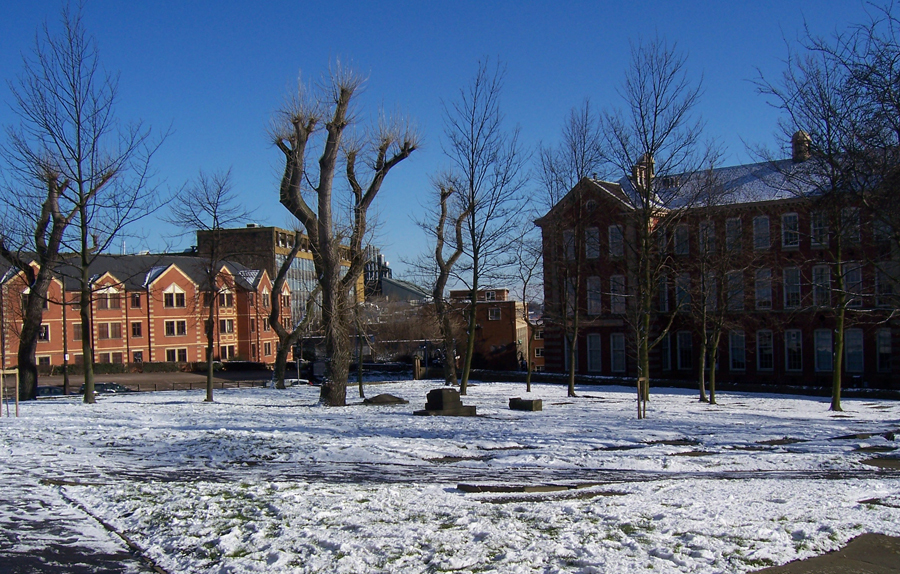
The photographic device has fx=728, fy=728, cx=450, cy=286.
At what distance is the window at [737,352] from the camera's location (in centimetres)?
4194

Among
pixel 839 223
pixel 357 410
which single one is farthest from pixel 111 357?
pixel 839 223

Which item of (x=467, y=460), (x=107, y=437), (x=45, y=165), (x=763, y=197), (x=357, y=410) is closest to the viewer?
(x=467, y=460)

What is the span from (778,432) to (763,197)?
92.1ft

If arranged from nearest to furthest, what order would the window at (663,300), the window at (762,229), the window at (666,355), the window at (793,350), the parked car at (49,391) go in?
the parked car at (49,391) → the window at (762,229) → the window at (793,350) → the window at (663,300) → the window at (666,355)

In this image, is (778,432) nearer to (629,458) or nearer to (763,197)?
(629,458)

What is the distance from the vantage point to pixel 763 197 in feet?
132

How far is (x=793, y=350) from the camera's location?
40.7 meters

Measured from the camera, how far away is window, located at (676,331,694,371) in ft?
143

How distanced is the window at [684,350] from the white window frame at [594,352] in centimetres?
465

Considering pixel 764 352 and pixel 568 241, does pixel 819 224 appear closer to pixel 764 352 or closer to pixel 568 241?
pixel 568 241

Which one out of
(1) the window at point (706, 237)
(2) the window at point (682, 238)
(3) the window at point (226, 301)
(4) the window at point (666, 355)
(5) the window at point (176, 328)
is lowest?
(4) the window at point (666, 355)

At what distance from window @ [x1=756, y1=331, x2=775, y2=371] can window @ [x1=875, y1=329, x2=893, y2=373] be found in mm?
5162

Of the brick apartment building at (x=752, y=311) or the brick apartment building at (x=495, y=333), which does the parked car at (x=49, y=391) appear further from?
the brick apartment building at (x=495, y=333)

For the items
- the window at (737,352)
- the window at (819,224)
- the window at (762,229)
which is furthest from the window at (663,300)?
the window at (819,224)
